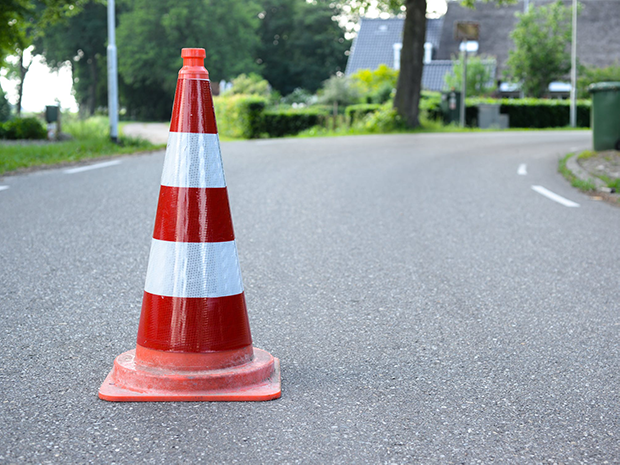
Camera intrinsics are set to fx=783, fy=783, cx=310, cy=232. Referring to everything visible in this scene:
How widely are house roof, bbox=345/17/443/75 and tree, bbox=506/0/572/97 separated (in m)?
14.1

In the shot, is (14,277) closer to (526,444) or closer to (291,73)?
(526,444)

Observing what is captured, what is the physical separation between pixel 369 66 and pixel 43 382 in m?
54.2

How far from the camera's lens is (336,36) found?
7244 centimetres

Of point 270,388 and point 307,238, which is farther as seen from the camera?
point 307,238

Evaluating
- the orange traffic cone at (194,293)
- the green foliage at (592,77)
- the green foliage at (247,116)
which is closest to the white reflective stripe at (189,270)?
the orange traffic cone at (194,293)

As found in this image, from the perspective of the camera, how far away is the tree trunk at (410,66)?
25.7 metres

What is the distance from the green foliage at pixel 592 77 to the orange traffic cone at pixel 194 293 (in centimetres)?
4419

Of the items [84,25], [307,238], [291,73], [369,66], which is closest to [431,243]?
[307,238]

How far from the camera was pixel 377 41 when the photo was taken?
57.3m

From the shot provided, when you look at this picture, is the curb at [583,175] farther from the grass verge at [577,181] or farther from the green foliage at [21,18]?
the green foliage at [21,18]

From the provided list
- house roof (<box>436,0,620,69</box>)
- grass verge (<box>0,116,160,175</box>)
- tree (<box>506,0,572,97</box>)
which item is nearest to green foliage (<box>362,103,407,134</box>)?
grass verge (<box>0,116,160,175</box>)

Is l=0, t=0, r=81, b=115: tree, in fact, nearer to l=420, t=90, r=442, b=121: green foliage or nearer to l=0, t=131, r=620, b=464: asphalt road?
l=0, t=131, r=620, b=464: asphalt road

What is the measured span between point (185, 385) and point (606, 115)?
39.5ft

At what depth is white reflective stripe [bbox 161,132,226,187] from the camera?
2.99 metres
